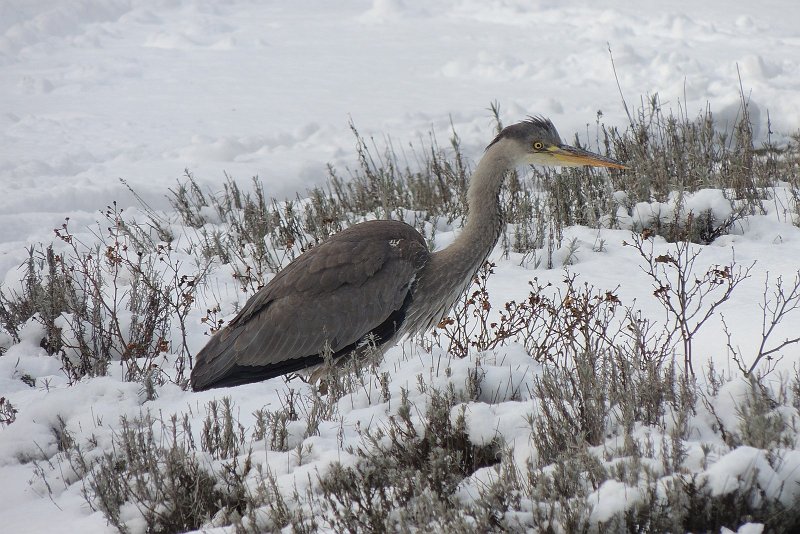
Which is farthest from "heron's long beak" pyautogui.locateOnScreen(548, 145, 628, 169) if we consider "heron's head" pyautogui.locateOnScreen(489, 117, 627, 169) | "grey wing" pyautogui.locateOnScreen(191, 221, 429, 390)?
"grey wing" pyautogui.locateOnScreen(191, 221, 429, 390)

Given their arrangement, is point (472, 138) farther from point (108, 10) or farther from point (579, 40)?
point (108, 10)

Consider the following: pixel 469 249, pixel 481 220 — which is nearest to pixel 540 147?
pixel 481 220

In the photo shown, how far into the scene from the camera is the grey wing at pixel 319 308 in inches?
187

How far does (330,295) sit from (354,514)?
7.20 feet

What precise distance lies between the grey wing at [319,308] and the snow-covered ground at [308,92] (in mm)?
250

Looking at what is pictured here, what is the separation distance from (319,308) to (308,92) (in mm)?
9129

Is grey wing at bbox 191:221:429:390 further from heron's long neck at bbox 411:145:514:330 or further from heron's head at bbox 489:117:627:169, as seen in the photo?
heron's head at bbox 489:117:627:169

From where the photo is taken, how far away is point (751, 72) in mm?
11383

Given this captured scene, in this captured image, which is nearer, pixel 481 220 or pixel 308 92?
pixel 481 220

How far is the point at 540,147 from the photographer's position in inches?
217

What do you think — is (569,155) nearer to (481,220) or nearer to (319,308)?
(481,220)

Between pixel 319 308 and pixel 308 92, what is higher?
pixel 308 92

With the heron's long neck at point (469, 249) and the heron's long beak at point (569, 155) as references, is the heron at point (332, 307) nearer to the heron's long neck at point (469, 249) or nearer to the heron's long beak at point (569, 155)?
the heron's long neck at point (469, 249)

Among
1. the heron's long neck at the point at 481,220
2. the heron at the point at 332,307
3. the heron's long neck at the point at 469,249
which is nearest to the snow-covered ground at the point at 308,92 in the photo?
the heron at the point at 332,307
